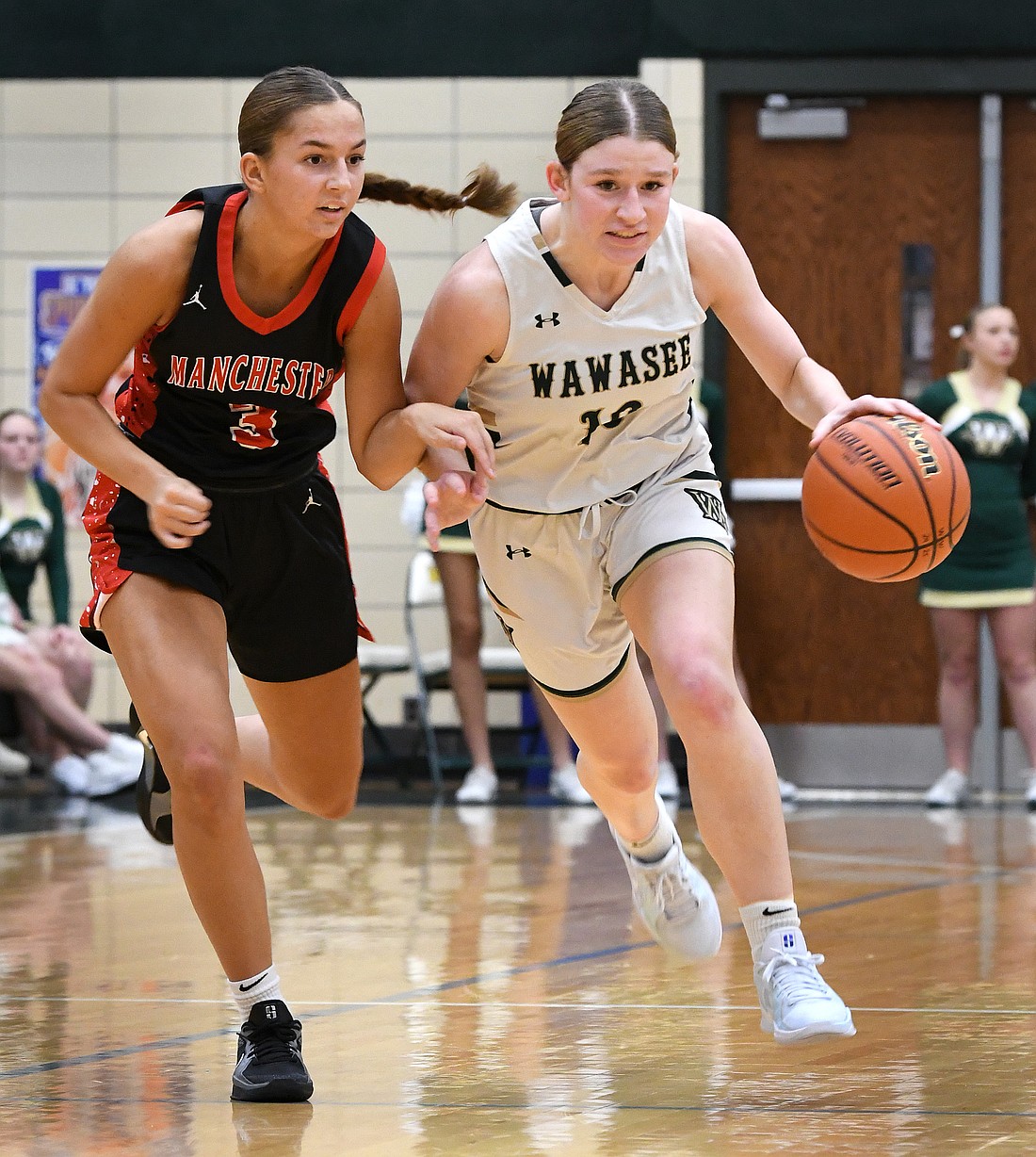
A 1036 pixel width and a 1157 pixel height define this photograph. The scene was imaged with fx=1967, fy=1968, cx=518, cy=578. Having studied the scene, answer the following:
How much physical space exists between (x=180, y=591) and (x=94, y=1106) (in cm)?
80

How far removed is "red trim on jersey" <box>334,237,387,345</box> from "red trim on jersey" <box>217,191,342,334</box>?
6cm

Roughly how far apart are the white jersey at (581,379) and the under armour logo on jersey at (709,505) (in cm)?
9

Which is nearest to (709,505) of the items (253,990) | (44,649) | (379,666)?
(253,990)

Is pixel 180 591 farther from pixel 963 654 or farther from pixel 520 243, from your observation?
pixel 963 654

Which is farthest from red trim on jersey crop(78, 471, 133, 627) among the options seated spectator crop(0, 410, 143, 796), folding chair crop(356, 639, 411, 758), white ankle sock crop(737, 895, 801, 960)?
folding chair crop(356, 639, 411, 758)

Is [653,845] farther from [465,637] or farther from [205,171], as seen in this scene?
[205,171]

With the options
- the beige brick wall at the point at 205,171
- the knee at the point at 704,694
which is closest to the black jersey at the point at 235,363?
the knee at the point at 704,694

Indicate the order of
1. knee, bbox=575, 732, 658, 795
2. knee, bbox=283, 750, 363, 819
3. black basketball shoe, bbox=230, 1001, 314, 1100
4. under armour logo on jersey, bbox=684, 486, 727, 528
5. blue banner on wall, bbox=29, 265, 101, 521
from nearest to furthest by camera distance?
black basketball shoe, bbox=230, 1001, 314, 1100
under armour logo on jersey, bbox=684, 486, 727, 528
knee, bbox=283, 750, 363, 819
knee, bbox=575, 732, 658, 795
blue banner on wall, bbox=29, 265, 101, 521

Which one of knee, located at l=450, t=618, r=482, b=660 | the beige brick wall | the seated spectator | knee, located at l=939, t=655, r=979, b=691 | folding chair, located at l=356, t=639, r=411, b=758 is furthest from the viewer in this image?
the beige brick wall

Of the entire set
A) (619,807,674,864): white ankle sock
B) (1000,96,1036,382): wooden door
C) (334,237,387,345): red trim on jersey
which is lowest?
(619,807,674,864): white ankle sock

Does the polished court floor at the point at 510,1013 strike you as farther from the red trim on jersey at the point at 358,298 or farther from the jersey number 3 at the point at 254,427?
the red trim on jersey at the point at 358,298

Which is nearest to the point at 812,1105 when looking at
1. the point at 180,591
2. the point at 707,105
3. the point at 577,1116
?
the point at 577,1116

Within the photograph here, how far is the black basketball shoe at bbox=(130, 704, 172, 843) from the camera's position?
391cm

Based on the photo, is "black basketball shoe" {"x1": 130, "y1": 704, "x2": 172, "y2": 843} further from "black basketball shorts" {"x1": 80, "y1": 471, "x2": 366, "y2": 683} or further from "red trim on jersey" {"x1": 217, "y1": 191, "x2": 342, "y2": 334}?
"red trim on jersey" {"x1": 217, "y1": 191, "x2": 342, "y2": 334}
